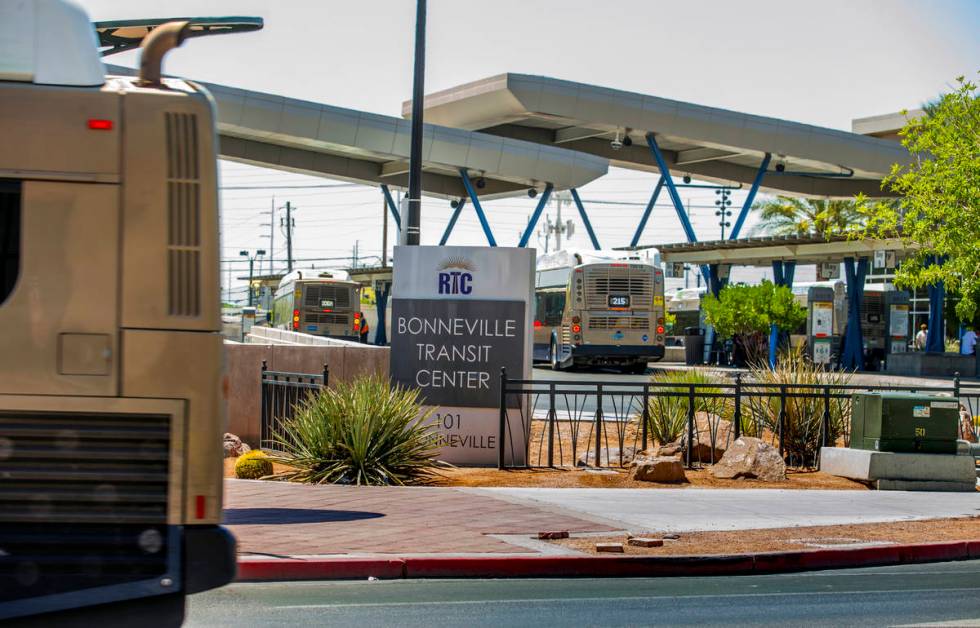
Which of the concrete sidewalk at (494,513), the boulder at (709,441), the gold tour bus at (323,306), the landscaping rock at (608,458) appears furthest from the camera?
the gold tour bus at (323,306)

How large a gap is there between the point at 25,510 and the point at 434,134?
144 feet

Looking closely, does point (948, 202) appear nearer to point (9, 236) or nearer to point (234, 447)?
point (234, 447)

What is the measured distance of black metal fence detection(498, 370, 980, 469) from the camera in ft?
56.1

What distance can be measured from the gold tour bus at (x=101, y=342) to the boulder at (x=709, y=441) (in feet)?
41.1

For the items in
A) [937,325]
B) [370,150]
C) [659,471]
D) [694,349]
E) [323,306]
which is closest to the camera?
[659,471]

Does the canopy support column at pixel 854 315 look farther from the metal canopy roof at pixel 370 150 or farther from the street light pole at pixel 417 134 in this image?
the street light pole at pixel 417 134

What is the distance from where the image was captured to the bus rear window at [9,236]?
6047 mm

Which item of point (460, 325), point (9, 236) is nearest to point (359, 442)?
point (460, 325)

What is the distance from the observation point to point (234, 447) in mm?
18094

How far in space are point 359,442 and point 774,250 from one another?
30.2 meters

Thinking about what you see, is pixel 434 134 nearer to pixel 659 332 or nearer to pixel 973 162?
pixel 659 332

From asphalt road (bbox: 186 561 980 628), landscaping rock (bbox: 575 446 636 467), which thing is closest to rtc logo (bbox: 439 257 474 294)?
landscaping rock (bbox: 575 446 636 467)

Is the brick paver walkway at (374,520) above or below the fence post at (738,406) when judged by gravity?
below

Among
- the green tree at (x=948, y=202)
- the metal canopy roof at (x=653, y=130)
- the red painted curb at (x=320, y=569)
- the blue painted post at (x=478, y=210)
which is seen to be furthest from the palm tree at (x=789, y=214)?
the red painted curb at (x=320, y=569)
